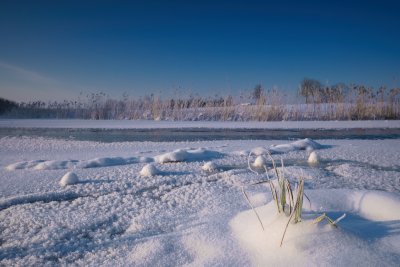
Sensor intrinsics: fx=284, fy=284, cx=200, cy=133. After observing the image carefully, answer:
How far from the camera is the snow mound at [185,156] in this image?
100.0 inches

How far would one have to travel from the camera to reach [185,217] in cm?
122

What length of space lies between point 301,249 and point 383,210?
513 mm

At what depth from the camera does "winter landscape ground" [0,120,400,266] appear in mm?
806

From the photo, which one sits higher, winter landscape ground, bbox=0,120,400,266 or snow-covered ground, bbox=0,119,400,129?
snow-covered ground, bbox=0,119,400,129

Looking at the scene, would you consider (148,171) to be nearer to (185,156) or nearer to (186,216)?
(185,156)

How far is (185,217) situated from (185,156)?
1.43m

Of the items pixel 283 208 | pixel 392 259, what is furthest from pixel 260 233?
pixel 392 259

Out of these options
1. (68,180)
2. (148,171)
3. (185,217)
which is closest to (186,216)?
(185,217)

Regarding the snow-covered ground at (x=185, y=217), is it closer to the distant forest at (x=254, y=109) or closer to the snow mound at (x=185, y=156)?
the snow mound at (x=185, y=156)

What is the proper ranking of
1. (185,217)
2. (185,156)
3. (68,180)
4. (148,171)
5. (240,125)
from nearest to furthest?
(185,217) < (68,180) < (148,171) < (185,156) < (240,125)

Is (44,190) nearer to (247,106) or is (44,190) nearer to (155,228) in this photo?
(155,228)

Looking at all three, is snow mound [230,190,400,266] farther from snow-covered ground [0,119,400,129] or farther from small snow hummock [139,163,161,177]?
snow-covered ground [0,119,400,129]

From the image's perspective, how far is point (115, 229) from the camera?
1.14 meters

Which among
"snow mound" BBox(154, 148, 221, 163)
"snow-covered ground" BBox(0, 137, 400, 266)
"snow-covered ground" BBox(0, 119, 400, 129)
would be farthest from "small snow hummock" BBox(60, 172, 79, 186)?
"snow-covered ground" BBox(0, 119, 400, 129)
